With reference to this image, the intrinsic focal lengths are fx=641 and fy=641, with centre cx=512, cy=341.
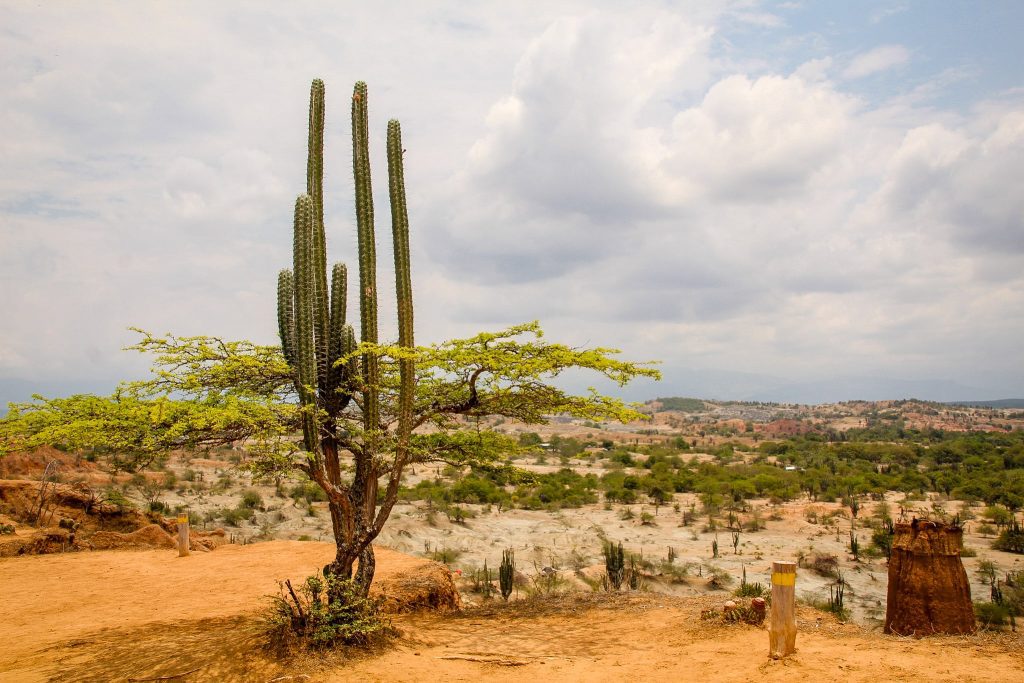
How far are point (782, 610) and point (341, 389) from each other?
22.8 ft

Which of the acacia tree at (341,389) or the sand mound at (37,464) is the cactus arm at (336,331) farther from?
the sand mound at (37,464)

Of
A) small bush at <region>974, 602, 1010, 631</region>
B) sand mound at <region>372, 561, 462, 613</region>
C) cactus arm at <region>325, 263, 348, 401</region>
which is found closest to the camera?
cactus arm at <region>325, 263, 348, 401</region>

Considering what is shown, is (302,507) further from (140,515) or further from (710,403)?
(710,403)

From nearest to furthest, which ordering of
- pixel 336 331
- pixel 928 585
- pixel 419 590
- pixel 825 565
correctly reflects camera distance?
pixel 928 585, pixel 336 331, pixel 419 590, pixel 825 565

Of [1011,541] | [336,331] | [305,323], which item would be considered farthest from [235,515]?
[1011,541]

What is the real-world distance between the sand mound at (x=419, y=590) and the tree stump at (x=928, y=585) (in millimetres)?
7731

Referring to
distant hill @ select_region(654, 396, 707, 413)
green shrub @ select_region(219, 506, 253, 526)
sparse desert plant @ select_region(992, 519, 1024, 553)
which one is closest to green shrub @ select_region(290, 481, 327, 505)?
green shrub @ select_region(219, 506, 253, 526)

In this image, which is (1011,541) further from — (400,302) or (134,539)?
(134,539)

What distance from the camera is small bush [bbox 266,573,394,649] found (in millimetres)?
8617

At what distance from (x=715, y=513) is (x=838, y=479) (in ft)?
41.1

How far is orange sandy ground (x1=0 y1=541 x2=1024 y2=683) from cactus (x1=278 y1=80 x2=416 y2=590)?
1.80 meters

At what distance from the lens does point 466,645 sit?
380 inches

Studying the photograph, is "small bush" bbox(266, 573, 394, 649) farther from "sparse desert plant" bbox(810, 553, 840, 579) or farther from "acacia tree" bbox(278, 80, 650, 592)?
"sparse desert plant" bbox(810, 553, 840, 579)

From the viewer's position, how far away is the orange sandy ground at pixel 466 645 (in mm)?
7848
